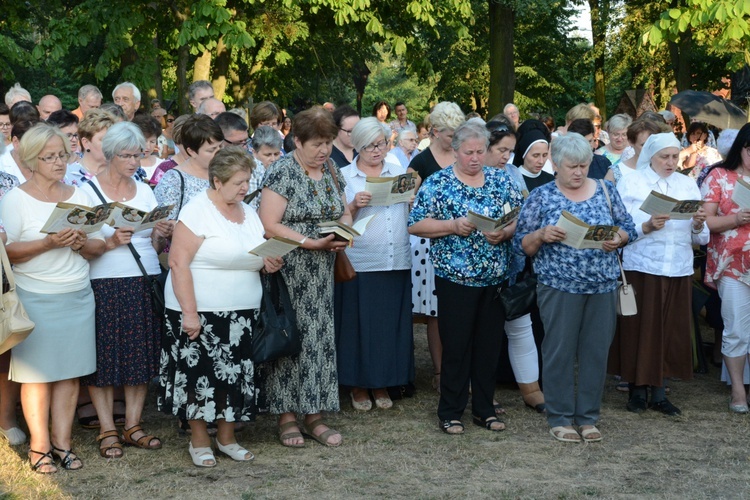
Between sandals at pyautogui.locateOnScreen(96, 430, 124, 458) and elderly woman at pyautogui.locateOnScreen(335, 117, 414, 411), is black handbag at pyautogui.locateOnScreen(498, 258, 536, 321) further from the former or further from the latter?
sandals at pyautogui.locateOnScreen(96, 430, 124, 458)

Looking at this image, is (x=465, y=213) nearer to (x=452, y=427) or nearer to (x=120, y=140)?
(x=452, y=427)

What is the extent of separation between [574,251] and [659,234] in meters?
1.15

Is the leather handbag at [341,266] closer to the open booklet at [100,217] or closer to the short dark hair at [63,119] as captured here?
the open booklet at [100,217]

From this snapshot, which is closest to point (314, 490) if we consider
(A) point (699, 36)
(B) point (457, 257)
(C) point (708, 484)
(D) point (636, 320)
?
(B) point (457, 257)

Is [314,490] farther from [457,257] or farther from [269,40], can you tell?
[269,40]

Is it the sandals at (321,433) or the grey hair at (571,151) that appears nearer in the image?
the grey hair at (571,151)

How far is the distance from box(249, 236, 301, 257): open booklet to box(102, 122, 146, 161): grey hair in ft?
3.72

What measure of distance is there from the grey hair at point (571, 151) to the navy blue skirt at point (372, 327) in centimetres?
168

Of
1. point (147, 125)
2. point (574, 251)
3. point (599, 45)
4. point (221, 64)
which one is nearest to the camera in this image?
point (574, 251)

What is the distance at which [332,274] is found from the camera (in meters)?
6.62

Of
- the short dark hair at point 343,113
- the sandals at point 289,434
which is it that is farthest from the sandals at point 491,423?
the short dark hair at point 343,113

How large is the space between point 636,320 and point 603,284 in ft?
3.51

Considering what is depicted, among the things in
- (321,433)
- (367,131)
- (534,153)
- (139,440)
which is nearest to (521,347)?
(534,153)

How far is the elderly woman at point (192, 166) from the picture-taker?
6367 millimetres
